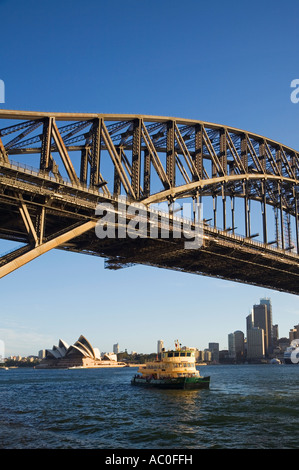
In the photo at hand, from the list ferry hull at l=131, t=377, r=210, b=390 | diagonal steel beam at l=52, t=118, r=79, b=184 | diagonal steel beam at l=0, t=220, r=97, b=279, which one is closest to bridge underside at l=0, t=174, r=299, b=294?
diagonal steel beam at l=0, t=220, r=97, b=279

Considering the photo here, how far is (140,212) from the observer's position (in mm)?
49156

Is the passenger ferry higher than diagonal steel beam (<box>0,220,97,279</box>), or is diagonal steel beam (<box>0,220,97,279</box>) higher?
diagonal steel beam (<box>0,220,97,279</box>)

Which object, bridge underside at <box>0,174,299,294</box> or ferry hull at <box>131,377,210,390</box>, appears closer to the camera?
bridge underside at <box>0,174,299,294</box>

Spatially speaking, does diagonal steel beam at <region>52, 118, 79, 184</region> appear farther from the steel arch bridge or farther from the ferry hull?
the ferry hull

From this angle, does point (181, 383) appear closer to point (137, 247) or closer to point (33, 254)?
point (137, 247)

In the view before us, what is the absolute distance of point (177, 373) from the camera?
Answer: 64062mm

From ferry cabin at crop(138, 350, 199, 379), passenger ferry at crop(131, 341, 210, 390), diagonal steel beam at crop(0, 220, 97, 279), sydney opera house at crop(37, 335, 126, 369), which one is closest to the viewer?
diagonal steel beam at crop(0, 220, 97, 279)

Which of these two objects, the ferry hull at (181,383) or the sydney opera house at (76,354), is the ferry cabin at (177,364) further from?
the sydney opera house at (76,354)

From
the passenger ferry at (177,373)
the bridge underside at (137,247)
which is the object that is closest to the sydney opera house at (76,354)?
the bridge underside at (137,247)

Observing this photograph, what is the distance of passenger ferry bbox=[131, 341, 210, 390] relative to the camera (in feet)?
204

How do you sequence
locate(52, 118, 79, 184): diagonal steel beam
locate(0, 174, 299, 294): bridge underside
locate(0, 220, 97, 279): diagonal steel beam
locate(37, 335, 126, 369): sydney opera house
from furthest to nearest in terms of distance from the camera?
1. locate(37, 335, 126, 369): sydney opera house
2. locate(52, 118, 79, 184): diagonal steel beam
3. locate(0, 174, 299, 294): bridge underside
4. locate(0, 220, 97, 279): diagonal steel beam

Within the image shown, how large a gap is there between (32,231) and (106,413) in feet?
51.0

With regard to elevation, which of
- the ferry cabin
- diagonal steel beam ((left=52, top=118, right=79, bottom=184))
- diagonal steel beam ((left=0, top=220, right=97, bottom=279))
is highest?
diagonal steel beam ((left=52, top=118, right=79, bottom=184))
